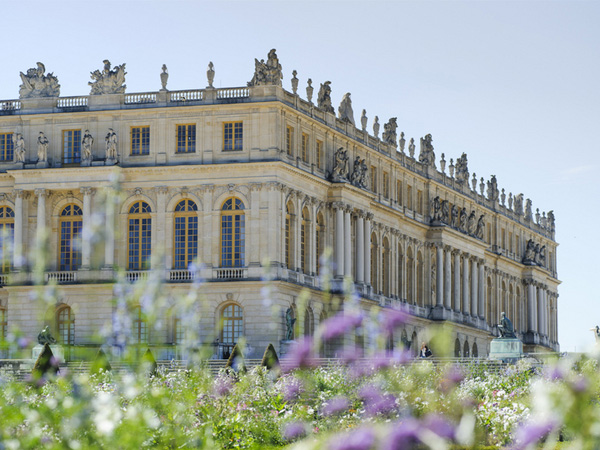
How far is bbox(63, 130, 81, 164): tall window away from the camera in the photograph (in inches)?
2554

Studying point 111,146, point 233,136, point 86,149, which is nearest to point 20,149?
point 86,149

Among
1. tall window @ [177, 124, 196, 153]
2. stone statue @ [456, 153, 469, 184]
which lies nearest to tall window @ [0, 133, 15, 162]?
tall window @ [177, 124, 196, 153]

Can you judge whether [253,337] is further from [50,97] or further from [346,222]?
[50,97]

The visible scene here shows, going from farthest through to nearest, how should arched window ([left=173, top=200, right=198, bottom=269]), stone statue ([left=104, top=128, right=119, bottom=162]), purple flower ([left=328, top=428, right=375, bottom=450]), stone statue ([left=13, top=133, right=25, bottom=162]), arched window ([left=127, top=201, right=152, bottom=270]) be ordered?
stone statue ([left=13, top=133, right=25, bottom=162]) < stone statue ([left=104, top=128, right=119, bottom=162]) < arched window ([left=127, top=201, right=152, bottom=270]) < arched window ([left=173, top=200, right=198, bottom=269]) < purple flower ([left=328, top=428, right=375, bottom=450])

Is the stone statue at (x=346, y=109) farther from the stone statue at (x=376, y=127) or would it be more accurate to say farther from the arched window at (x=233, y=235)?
→ the arched window at (x=233, y=235)

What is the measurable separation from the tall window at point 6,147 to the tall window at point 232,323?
50.1 ft

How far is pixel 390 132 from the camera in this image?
81812 mm

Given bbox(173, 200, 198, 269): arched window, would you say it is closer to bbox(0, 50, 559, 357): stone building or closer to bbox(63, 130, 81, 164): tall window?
bbox(0, 50, 559, 357): stone building

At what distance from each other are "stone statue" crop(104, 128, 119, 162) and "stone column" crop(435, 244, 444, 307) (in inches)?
1223

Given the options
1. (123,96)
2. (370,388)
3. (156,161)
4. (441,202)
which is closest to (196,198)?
(156,161)

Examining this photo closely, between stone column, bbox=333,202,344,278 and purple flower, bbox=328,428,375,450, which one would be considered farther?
stone column, bbox=333,202,344,278

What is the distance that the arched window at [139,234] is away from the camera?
63250 millimetres

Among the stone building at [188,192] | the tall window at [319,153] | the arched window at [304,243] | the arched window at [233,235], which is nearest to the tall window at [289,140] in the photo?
the stone building at [188,192]

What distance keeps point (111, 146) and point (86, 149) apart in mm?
1418
